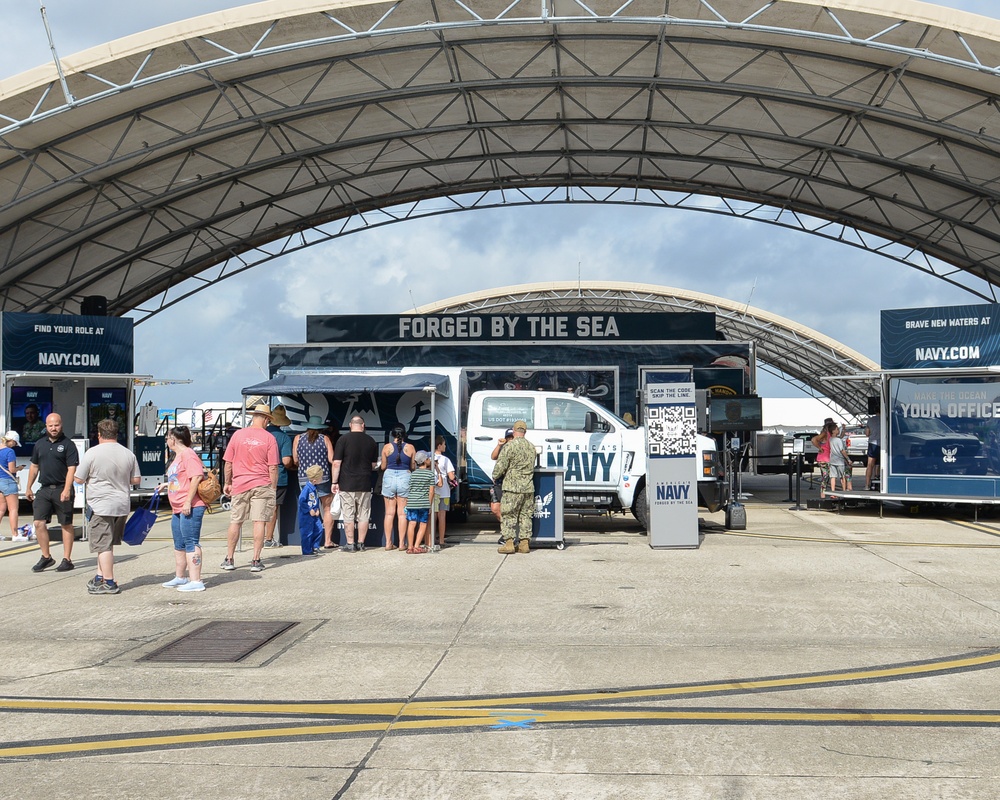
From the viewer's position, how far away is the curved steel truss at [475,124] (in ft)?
55.8

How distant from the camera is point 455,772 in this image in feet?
15.7

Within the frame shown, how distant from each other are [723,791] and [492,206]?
24945 mm

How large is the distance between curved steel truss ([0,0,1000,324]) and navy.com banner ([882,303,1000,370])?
13.4 ft

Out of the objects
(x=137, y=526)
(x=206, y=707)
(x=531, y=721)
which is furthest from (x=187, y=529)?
(x=531, y=721)

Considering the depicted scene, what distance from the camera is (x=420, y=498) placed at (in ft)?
42.8

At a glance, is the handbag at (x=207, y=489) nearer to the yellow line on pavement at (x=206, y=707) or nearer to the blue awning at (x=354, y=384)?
the blue awning at (x=354, y=384)

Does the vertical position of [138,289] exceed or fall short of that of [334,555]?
it exceeds it

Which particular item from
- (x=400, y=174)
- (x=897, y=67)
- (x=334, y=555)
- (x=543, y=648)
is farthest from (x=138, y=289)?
(x=543, y=648)

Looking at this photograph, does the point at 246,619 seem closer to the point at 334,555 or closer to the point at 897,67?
the point at 334,555

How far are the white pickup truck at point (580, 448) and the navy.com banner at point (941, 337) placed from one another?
4.69 meters

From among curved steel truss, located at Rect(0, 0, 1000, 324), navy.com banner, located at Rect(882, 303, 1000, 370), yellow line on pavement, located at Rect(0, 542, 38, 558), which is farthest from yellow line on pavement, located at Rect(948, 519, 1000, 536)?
yellow line on pavement, located at Rect(0, 542, 38, 558)

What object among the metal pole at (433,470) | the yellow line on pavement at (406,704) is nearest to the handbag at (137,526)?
the metal pole at (433,470)

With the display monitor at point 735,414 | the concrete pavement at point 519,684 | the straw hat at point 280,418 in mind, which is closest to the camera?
the concrete pavement at point 519,684

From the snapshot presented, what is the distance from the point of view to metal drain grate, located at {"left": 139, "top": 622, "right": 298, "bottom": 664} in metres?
7.27
